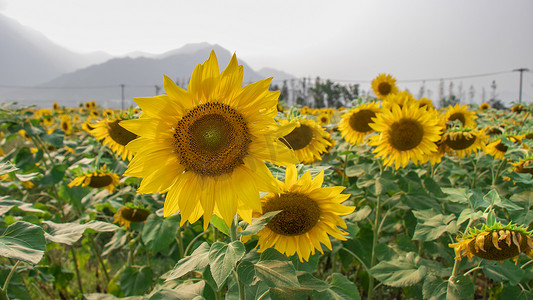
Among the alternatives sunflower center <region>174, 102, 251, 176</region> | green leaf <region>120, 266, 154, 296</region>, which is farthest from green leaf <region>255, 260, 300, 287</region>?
green leaf <region>120, 266, 154, 296</region>

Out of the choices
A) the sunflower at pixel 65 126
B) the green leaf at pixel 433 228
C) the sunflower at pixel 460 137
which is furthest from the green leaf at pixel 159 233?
the sunflower at pixel 65 126

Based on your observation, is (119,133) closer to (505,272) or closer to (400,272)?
(400,272)

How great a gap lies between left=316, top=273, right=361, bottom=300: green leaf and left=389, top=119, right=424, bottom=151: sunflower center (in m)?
1.04

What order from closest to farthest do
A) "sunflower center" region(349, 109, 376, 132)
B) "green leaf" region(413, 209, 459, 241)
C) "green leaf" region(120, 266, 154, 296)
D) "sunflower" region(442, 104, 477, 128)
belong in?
"green leaf" region(413, 209, 459, 241) → "green leaf" region(120, 266, 154, 296) → "sunflower center" region(349, 109, 376, 132) → "sunflower" region(442, 104, 477, 128)

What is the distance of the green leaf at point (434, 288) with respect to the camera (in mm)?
1376

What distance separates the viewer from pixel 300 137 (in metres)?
1.98

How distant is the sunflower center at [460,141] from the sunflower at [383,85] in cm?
202

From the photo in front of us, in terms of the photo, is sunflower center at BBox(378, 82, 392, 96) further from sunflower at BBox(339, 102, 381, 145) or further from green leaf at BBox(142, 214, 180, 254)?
green leaf at BBox(142, 214, 180, 254)

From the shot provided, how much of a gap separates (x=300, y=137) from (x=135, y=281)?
1.28 metres

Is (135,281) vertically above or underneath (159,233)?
underneath

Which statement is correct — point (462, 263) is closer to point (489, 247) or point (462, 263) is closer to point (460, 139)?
point (489, 247)

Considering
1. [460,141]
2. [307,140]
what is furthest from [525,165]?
[307,140]

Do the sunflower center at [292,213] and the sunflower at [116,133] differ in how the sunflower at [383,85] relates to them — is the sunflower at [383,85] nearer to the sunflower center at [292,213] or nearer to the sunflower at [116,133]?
the sunflower at [116,133]

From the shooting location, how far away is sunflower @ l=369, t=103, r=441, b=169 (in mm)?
2100
